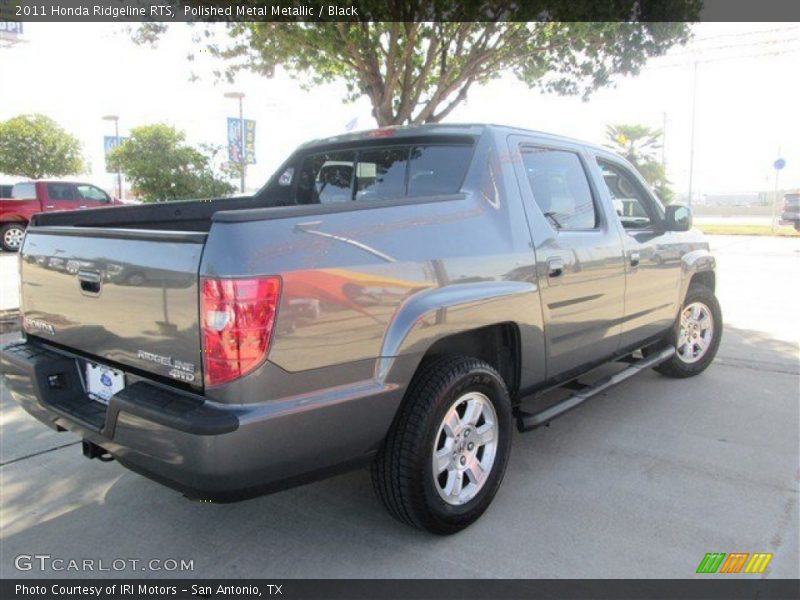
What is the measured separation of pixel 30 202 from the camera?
16250 mm

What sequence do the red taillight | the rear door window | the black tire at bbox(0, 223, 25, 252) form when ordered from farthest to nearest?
the rear door window → the black tire at bbox(0, 223, 25, 252) → the red taillight

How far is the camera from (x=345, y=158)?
12.9 ft

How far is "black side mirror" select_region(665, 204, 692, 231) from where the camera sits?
462 centimetres

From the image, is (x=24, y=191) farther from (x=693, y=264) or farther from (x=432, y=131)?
(x=693, y=264)

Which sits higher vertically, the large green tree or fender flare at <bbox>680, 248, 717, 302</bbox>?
the large green tree

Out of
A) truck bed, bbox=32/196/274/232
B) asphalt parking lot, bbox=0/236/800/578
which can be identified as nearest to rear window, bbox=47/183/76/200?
asphalt parking lot, bbox=0/236/800/578

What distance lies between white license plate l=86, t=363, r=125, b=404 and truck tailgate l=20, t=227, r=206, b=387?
0.05m

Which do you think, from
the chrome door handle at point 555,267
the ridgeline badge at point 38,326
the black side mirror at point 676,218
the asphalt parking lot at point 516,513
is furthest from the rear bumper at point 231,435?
the black side mirror at point 676,218

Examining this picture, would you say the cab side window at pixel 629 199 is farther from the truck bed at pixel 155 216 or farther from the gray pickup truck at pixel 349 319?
the truck bed at pixel 155 216

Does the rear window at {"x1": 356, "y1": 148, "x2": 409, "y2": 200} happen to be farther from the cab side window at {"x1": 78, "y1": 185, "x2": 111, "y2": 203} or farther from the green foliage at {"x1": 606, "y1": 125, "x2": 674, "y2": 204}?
the green foliage at {"x1": 606, "y1": 125, "x2": 674, "y2": 204}

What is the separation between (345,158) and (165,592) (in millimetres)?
2581

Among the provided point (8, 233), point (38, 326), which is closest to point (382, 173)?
point (38, 326)

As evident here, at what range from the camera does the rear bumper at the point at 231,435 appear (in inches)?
84.2

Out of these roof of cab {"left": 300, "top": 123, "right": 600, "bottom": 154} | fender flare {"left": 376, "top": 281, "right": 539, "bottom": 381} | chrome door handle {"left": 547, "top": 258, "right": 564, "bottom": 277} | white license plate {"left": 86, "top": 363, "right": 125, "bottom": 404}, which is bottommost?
white license plate {"left": 86, "top": 363, "right": 125, "bottom": 404}
